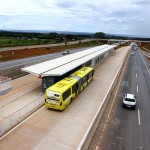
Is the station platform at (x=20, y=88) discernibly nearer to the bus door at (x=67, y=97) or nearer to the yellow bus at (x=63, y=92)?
the yellow bus at (x=63, y=92)

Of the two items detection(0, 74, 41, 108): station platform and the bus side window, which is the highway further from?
detection(0, 74, 41, 108): station platform

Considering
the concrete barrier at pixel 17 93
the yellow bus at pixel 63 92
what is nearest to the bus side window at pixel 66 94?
the yellow bus at pixel 63 92

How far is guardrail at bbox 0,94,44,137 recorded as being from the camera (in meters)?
19.7

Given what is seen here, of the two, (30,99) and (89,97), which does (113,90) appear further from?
(30,99)

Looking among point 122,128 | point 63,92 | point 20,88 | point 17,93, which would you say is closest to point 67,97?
point 63,92

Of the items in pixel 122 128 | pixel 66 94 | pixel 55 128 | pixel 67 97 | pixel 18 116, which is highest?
pixel 66 94

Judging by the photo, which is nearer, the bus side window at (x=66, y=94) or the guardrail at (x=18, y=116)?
the guardrail at (x=18, y=116)

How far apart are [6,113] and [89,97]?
11.0m

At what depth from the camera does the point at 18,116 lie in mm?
22078

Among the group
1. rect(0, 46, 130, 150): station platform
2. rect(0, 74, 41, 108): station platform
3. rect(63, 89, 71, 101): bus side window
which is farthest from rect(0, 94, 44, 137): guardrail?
rect(63, 89, 71, 101): bus side window

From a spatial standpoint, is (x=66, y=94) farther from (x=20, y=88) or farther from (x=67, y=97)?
(x=20, y=88)

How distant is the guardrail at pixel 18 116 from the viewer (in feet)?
64.7

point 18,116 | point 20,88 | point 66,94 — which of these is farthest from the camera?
point 20,88

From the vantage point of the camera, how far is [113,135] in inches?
788
